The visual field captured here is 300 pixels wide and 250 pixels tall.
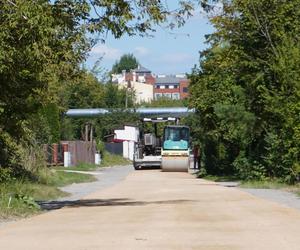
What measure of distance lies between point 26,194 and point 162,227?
938 centimetres

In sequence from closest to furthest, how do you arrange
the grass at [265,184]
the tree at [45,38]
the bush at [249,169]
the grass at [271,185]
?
the tree at [45,38] → the grass at [271,185] → the grass at [265,184] → the bush at [249,169]

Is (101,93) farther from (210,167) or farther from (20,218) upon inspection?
(20,218)

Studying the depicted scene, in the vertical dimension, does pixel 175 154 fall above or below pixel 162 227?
above

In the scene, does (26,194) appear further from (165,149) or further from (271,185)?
(165,149)

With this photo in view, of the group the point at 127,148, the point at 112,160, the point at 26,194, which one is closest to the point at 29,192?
the point at 26,194

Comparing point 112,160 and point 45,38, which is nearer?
point 45,38

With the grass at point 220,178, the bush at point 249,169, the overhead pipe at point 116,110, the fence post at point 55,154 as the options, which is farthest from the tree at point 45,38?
the overhead pipe at point 116,110

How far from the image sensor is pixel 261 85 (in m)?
32.5

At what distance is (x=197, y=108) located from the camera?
42812mm

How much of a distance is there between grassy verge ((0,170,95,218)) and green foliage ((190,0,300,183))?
9.24m

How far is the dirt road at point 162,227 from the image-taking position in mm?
11758

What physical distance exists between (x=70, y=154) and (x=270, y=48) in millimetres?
26241

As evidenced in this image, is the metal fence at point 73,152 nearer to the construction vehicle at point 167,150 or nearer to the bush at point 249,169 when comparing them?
the construction vehicle at point 167,150

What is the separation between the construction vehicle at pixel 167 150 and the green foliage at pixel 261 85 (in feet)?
32.7
